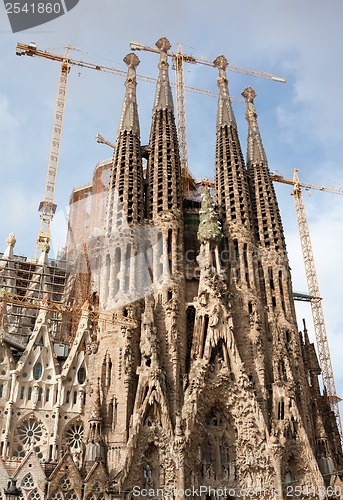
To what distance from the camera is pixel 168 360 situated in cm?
3584

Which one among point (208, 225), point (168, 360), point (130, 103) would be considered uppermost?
point (130, 103)

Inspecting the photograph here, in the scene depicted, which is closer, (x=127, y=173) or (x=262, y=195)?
(x=127, y=173)

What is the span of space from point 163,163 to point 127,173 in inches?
127

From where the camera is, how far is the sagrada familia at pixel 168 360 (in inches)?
1265

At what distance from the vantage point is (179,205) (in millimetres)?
42969

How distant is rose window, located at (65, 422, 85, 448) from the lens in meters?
36.5

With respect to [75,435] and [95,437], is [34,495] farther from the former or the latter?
[75,435]

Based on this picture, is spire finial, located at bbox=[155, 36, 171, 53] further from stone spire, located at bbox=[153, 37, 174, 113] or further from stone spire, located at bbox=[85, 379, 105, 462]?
stone spire, located at bbox=[85, 379, 105, 462]

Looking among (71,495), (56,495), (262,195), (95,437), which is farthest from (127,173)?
(56,495)

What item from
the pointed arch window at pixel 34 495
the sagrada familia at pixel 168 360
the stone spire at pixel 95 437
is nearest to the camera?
the pointed arch window at pixel 34 495

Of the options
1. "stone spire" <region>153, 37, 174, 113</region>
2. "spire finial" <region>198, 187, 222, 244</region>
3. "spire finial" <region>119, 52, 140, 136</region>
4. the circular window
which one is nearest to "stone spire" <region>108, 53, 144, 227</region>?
"spire finial" <region>119, 52, 140, 136</region>

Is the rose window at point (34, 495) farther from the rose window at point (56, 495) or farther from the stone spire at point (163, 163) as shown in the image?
the stone spire at point (163, 163)

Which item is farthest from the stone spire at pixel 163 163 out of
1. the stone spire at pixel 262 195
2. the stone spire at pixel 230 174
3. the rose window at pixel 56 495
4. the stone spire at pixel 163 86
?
the rose window at pixel 56 495

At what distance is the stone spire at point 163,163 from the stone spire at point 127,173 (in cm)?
99
